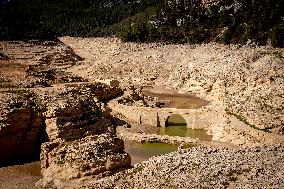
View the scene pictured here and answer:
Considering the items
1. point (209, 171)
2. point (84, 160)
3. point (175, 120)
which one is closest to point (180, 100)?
point (175, 120)

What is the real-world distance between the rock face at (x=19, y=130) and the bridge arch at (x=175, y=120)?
1866 cm

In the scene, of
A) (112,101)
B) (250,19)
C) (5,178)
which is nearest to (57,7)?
(250,19)

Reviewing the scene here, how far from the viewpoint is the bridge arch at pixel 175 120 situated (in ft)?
179

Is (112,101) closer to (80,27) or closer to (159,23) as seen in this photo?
(159,23)

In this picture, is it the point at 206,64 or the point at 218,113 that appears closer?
the point at 218,113

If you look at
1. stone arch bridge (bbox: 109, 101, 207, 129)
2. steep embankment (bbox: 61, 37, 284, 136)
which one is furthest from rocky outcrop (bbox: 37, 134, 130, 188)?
stone arch bridge (bbox: 109, 101, 207, 129)

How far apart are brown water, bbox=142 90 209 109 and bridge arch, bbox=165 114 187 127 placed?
2977 millimetres

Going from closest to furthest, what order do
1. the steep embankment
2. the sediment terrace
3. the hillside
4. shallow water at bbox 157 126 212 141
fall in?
the sediment terrace
the steep embankment
shallow water at bbox 157 126 212 141
the hillside

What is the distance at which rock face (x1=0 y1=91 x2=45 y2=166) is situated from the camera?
123 ft

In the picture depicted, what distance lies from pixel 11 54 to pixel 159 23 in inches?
1187

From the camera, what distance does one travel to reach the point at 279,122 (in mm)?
43562

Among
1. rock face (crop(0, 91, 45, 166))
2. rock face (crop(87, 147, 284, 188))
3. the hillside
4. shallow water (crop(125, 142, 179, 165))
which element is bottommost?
shallow water (crop(125, 142, 179, 165))

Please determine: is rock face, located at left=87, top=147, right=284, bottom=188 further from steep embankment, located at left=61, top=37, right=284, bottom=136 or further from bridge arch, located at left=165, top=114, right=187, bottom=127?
bridge arch, located at left=165, top=114, right=187, bottom=127

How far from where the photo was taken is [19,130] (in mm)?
38094
